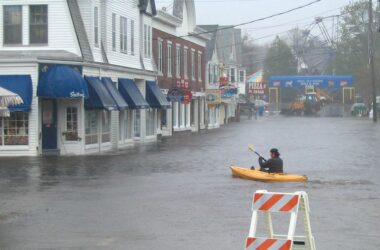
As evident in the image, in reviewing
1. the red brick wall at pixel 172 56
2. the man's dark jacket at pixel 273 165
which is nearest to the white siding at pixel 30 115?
the man's dark jacket at pixel 273 165

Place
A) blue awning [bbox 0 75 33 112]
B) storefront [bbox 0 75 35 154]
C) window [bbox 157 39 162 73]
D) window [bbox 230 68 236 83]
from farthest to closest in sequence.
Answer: window [bbox 230 68 236 83] → window [bbox 157 39 162 73] → storefront [bbox 0 75 35 154] → blue awning [bbox 0 75 33 112]

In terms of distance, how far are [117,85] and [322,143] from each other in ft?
36.5

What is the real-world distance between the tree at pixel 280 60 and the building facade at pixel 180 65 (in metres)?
70.7

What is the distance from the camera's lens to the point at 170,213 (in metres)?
15.1

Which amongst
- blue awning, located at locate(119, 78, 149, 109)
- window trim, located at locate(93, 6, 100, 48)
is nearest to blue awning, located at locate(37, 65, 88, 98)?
window trim, located at locate(93, 6, 100, 48)

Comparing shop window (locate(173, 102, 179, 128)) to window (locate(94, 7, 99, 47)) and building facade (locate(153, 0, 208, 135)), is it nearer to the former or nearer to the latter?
building facade (locate(153, 0, 208, 135))

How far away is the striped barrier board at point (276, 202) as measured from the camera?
30.1ft

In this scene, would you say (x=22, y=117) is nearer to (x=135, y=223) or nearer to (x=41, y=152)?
(x=41, y=152)

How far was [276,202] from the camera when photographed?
928 cm

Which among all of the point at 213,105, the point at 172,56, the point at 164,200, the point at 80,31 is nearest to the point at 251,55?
the point at 213,105

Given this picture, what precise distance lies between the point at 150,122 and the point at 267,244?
34565 millimetres

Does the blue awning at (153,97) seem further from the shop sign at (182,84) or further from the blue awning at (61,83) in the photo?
the blue awning at (61,83)

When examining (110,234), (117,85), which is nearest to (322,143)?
(117,85)

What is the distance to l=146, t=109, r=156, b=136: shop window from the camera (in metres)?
42.9
